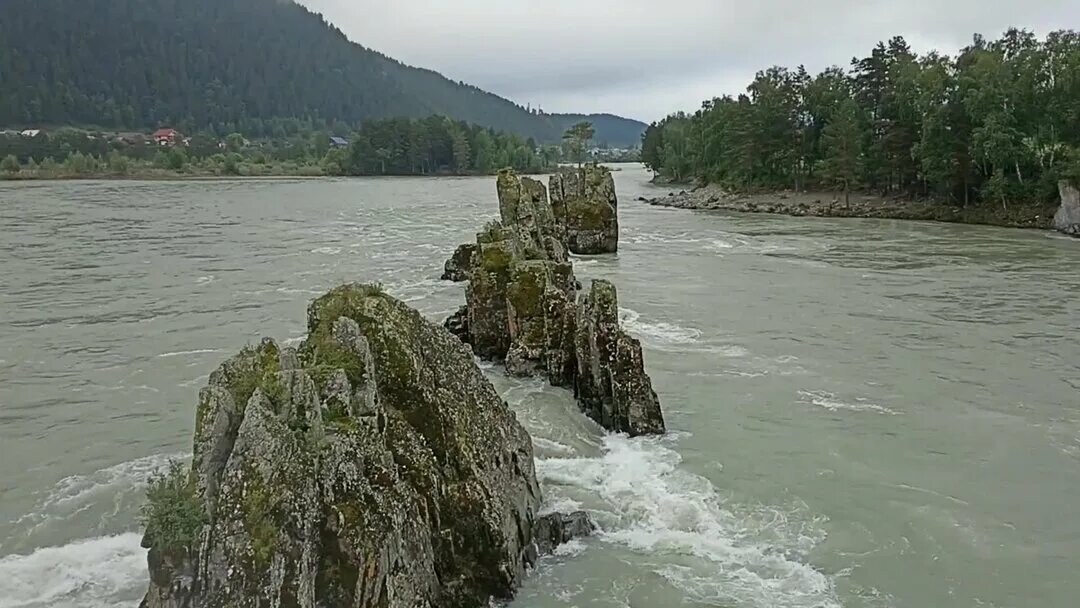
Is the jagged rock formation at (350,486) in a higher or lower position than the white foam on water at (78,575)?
higher

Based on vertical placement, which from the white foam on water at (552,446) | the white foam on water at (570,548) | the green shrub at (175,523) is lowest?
the white foam on water at (570,548)

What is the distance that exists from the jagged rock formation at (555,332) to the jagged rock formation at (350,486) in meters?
5.90

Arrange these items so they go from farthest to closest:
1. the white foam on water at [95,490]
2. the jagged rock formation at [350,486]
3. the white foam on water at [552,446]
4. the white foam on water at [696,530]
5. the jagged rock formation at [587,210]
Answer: the jagged rock formation at [587,210] < the white foam on water at [552,446] < the white foam on water at [95,490] < the white foam on water at [696,530] < the jagged rock formation at [350,486]

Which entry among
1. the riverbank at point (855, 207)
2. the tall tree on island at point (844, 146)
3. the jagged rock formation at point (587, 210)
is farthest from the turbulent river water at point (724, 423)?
the tall tree on island at point (844, 146)

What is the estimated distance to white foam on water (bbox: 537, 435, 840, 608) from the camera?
14.4m

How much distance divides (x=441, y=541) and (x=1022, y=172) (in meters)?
77.7

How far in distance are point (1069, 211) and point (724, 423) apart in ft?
187

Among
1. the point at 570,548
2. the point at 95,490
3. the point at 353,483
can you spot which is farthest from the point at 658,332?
the point at 353,483

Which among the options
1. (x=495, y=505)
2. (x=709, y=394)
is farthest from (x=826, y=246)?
(x=495, y=505)

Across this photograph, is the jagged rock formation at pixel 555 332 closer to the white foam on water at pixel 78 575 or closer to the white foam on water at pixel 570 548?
the white foam on water at pixel 570 548

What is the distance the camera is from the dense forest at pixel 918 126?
72.1 meters

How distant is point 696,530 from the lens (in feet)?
53.6

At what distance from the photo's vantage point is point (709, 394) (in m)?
24.6

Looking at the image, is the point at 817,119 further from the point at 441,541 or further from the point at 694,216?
the point at 441,541
